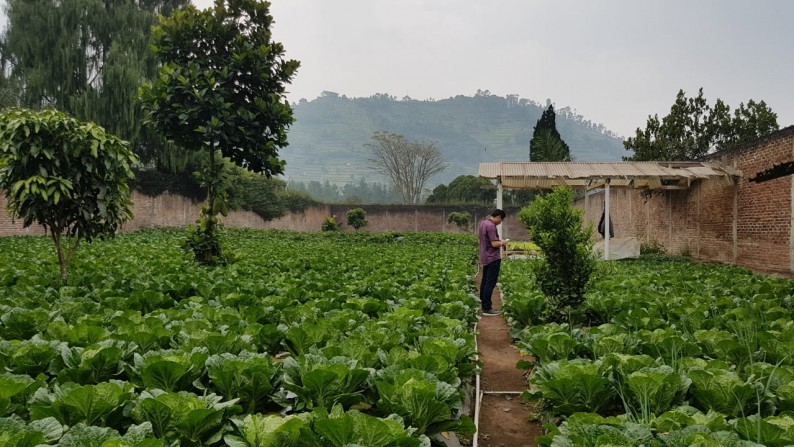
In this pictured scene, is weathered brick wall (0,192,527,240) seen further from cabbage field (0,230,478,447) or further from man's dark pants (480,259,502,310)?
cabbage field (0,230,478,447)

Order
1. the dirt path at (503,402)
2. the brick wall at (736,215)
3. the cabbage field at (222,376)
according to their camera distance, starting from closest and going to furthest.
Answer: the cabbage field at (222,376)
the dirt path at (503,402)
the brick wall at (736,215)

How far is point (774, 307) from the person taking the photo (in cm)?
496

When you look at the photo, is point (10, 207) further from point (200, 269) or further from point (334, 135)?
point (334, 135)

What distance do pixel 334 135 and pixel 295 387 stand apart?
5824 inches

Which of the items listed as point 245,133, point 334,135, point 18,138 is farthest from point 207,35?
point 334,135

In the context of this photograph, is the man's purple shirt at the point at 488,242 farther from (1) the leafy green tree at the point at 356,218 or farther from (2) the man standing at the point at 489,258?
(1) the leafy green tree at the point at 356,218

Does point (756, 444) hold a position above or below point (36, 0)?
below

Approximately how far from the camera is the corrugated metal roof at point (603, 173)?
548 inches

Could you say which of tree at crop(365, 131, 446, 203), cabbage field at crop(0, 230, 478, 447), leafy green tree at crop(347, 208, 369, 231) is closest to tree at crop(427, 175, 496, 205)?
tree at crop(365, 131, 446, 203)

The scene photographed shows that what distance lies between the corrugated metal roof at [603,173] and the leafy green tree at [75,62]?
15.2 meters

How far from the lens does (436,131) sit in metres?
158

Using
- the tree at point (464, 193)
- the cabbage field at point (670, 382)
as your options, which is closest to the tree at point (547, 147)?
the tree at point (464, 193)

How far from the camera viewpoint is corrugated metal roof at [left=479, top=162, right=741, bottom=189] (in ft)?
45.6

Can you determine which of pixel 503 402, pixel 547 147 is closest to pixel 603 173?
pixel 547 147
